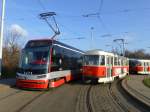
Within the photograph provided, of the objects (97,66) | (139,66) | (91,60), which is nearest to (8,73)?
(91,60)

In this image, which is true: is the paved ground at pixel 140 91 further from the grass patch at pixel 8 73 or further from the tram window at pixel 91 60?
the grass patch at pixel 8 73

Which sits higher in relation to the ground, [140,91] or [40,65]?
[40,65]

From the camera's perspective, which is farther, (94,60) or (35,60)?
(94,60)

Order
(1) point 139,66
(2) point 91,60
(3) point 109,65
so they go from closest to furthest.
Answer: (2) point 91,60
(3) point 109,65
(1) point 139,66

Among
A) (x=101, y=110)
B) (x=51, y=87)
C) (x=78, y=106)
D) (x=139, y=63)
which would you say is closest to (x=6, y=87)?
(x=51, y=87)

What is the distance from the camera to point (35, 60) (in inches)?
707

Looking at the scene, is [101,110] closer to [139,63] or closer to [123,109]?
[123,109]

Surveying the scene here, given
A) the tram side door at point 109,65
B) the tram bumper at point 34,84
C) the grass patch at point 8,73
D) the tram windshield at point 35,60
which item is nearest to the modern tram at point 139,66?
the grass patch at point 8,73

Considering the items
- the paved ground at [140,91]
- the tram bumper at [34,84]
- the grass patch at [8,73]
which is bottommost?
the paved ground at [140,91]

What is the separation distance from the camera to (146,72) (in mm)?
50562

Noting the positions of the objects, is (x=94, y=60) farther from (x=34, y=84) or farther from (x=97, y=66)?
(x=34, y=84)

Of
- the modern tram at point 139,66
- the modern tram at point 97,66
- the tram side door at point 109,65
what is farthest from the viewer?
the modern tram at point 139,66

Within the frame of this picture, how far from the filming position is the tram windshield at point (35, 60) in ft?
57.7

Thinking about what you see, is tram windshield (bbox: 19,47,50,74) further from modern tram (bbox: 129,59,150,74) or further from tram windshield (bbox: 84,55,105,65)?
modern tram (bbox: 129,59,150,74)
